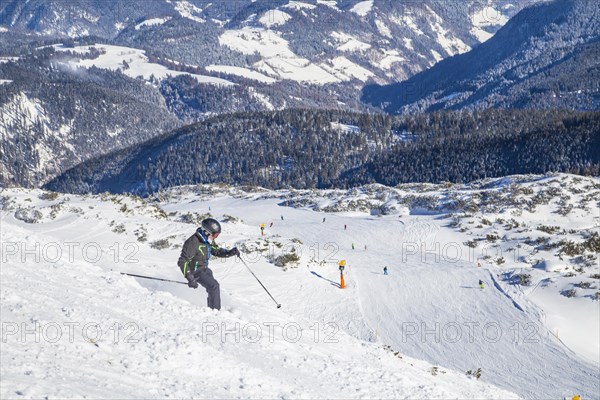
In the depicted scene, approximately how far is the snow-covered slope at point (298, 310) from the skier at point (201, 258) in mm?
695

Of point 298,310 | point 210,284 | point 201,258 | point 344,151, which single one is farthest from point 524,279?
point 344,151

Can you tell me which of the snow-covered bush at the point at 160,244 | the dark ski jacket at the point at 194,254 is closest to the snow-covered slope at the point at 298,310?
the snow-covered bush at the point at 160,244

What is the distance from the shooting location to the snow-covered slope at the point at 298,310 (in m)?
9.18

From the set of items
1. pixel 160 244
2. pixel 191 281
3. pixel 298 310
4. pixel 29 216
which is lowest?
pixel 298 310

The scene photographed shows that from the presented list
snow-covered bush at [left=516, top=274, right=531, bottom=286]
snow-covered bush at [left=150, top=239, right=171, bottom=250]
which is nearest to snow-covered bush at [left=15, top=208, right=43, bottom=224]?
snow-covered bush at [left=150, top=239, right=171, bottom=250]

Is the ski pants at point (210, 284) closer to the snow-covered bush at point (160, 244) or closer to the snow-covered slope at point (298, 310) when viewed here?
the snow-covered slope at point (298, 310)

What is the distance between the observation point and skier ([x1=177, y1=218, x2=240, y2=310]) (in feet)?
42.9

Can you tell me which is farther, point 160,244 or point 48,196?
point 48,196

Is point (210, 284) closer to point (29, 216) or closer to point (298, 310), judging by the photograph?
point (298, 310)

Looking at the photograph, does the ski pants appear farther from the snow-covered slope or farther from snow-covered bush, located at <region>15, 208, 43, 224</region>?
snow-covered bush, located at <region>15, 208, 43, 224</region>

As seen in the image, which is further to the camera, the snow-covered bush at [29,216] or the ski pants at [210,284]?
the snow-covered bush at [29,216]

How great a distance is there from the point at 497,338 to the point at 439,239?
18.0 m

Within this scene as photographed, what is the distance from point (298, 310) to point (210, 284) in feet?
30.2

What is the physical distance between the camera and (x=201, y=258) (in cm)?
1326
